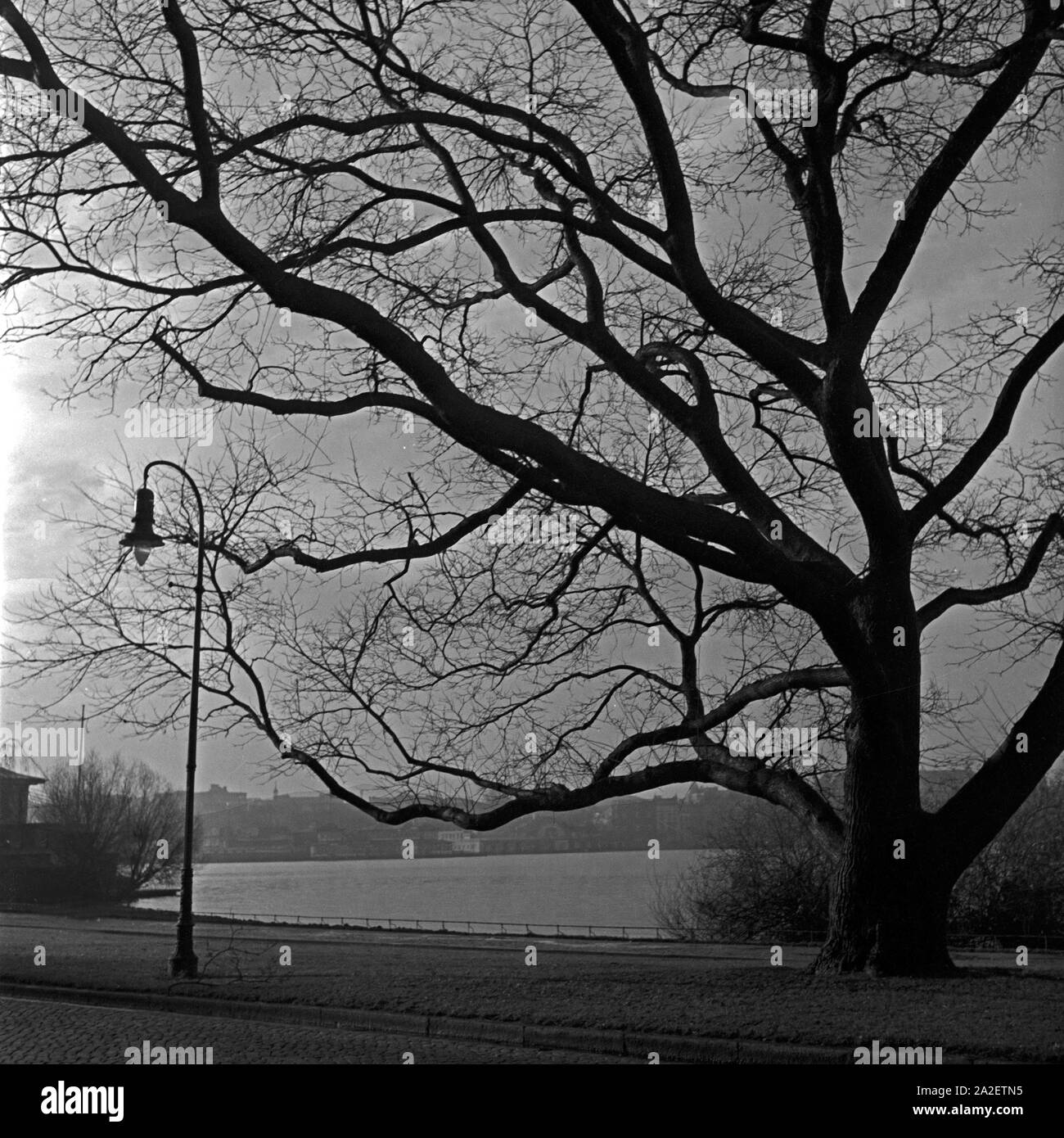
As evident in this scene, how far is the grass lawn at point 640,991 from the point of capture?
9.87 m

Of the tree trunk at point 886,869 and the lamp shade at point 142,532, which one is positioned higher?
the lamp shade at point 142,532

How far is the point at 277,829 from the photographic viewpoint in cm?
6322

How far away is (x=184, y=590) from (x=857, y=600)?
9213 millimetres

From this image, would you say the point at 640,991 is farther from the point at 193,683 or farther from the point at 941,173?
the point at 941,173

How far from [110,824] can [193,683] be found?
5078cm

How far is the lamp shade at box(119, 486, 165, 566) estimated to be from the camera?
1548cm

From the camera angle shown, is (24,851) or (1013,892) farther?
(24,851)

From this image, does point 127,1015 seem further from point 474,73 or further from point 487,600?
point 474,73

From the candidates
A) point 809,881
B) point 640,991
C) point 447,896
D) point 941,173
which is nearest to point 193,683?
point 640,991

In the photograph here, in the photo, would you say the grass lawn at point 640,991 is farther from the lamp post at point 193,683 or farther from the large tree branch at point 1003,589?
the large tree branch at point 1003,589

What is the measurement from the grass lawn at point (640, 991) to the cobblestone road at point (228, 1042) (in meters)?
0.63

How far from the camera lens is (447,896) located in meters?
71.6

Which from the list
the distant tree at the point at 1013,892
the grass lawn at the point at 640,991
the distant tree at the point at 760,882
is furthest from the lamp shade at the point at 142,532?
the distant tree at the point at 1013,892
